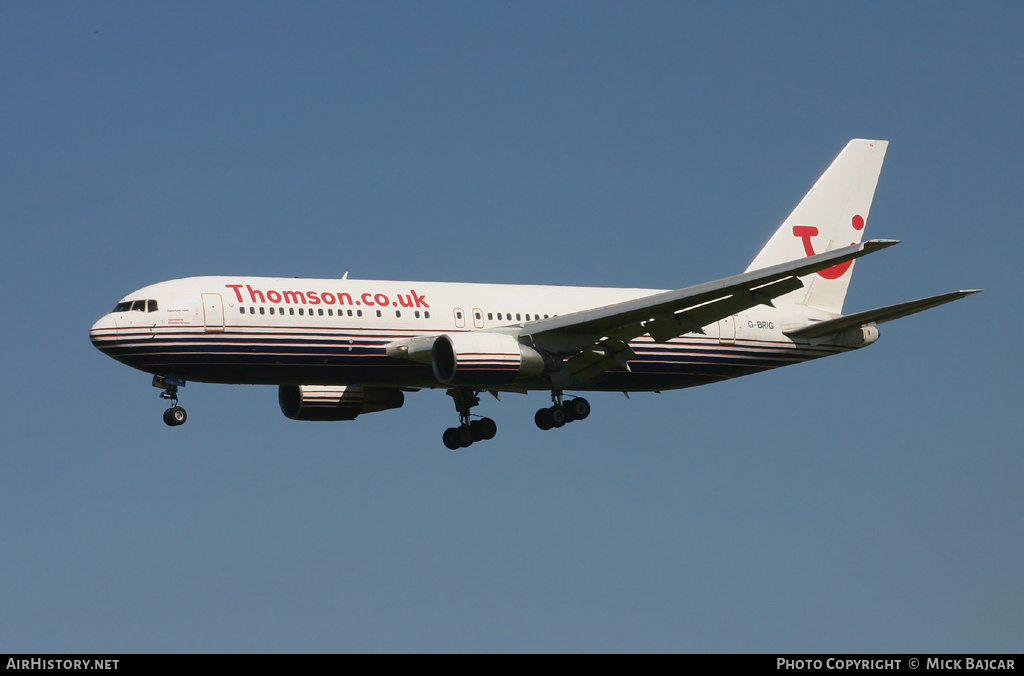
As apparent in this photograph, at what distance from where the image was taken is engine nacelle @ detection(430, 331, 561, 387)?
46844 mm

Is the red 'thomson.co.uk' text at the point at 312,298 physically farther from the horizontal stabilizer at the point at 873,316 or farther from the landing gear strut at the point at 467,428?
the horizontal stabilizer at the point at 873,316

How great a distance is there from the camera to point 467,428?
53.4 metres

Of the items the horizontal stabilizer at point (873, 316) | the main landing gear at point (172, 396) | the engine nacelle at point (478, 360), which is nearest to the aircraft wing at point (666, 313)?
the engine nacelle at point (478, 360)

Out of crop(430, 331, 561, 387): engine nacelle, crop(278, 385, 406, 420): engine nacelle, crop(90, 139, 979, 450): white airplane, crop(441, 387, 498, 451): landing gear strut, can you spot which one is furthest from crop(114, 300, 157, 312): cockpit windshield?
crop(441, 387, 498, 451): landing gear strut

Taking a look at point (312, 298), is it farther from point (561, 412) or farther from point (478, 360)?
point (561, 412)

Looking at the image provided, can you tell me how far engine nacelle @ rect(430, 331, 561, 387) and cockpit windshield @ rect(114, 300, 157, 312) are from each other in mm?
8698

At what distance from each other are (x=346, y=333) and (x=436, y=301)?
143 inches

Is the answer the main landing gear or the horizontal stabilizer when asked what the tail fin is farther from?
the main landing gear

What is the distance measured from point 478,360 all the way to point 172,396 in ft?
31.5
